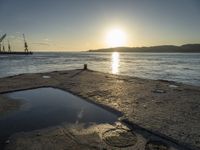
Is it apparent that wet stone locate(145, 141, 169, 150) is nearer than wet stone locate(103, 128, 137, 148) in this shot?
Yes

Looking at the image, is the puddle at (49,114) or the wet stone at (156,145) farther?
the puddle at (49,114)

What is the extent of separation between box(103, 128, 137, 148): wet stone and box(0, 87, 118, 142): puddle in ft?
2.86

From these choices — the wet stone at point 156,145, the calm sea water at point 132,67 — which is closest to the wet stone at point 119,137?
the wet stone at point 156,145

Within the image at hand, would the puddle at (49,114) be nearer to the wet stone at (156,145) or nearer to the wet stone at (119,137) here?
the wet stone at (119,137)

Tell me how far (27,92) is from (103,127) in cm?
725

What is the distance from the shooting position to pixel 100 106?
8.59m

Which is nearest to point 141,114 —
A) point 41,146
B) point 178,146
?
point 178,146

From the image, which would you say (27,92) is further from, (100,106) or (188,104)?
(188,104)

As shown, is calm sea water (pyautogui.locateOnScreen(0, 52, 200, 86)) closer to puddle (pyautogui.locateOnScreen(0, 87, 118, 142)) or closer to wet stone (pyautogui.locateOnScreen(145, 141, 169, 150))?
puddle (pyautogui.locateOnScreen(0, 87, 118, 142))

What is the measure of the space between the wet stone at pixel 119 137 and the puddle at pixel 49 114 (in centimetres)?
87

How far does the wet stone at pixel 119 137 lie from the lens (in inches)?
200

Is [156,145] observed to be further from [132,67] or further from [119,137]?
[132,67]

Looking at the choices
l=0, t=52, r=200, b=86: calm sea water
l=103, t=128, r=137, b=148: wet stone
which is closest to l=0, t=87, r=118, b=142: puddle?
l=103, t=128, r=137, b=148: wet stone

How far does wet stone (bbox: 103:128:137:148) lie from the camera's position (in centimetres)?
508
